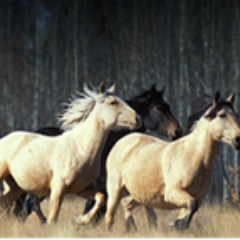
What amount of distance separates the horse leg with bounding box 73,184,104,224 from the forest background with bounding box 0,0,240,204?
6035 mm

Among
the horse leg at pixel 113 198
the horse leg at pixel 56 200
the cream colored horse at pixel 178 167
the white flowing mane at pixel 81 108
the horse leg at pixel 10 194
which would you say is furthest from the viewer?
the horse leg at pixel 10 194

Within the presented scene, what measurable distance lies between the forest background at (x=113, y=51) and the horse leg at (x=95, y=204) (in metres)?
6.03

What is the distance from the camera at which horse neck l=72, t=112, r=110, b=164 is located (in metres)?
6.04

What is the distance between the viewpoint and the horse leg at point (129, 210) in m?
6.35

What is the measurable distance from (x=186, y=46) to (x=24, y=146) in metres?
7.40

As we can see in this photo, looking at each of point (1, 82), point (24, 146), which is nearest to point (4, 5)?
point (1, 82)

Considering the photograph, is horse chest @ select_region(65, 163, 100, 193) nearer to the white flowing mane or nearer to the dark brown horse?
the white flowing mane

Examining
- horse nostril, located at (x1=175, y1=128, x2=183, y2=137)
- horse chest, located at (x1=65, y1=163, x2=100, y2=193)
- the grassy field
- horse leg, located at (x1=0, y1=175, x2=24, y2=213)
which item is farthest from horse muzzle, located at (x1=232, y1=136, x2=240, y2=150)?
horse leg, located at (x1=0, y1=175, x2=24, y2=213)

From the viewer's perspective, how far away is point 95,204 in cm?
607

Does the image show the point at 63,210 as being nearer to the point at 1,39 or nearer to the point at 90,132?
the point at 90,132

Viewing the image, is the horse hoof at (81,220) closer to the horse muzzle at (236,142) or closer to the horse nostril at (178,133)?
the horse muzzle at (236,142)

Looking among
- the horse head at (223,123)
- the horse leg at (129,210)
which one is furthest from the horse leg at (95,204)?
the horse head at (223,123)

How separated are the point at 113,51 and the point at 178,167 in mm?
8451

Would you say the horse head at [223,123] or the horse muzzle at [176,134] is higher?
the horse head at [223,123]
